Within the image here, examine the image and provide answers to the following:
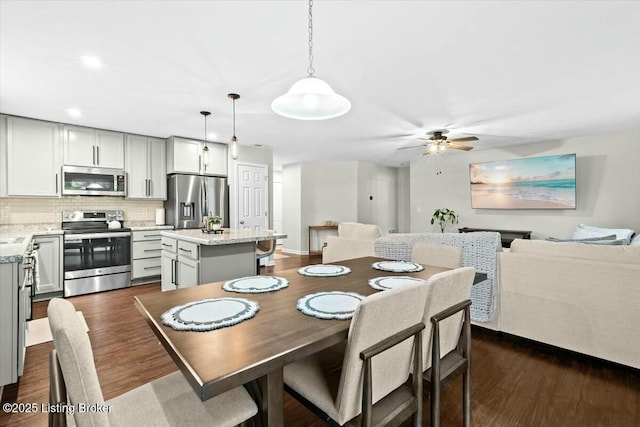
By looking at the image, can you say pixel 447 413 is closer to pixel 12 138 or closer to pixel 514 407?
pixel 514 407

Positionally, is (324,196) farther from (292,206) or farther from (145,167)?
(145,167)

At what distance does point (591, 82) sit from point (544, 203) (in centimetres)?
301

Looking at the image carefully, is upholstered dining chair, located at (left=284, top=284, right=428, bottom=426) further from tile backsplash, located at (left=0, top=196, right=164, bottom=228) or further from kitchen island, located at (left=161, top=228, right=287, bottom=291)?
tile backsplash, located at (left=0, top=196, right=164, bottom=228)

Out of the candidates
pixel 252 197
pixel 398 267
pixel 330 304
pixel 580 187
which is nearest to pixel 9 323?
pixel 330 304

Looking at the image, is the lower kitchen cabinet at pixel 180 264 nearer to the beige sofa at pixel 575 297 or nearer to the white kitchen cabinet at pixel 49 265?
the white kitchen cabinet at pixel 49 265

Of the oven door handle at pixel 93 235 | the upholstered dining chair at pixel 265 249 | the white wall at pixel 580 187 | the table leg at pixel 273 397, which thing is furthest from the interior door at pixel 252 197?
the table leg at pixel 273 397

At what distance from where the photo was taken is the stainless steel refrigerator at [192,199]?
15.6 feet

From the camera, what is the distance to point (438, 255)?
237 centimetres

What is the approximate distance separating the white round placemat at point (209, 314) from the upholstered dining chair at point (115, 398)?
0.26 meters

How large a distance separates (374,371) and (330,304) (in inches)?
12.9

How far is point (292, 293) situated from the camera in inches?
60.2

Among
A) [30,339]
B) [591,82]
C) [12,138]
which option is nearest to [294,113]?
[591,82]

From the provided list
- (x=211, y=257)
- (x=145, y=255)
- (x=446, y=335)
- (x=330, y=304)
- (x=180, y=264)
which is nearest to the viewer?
(x=330, y=304)

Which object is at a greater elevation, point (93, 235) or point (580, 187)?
point (580, 187)
